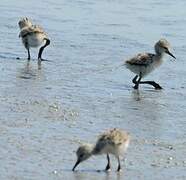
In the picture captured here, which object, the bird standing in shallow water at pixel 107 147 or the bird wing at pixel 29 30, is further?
the bird wing at pixel 29 30

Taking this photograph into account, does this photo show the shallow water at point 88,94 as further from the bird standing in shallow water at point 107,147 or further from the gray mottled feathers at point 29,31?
the gray mottled feathers at point 29,31

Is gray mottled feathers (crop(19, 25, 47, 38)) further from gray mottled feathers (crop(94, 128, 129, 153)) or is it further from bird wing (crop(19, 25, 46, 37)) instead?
gray mottled feathers (crop(94, 128, 129, 153))

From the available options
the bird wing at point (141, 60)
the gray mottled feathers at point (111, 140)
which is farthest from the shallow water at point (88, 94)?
the bird wing at point (141, 60)

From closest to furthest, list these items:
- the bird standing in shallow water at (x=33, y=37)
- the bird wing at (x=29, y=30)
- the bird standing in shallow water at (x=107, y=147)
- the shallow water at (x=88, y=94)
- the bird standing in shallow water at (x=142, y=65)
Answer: the bird standing in shallow water at (x=107, y=147), the shallow water at (x=88, y=94), the bird standing in shallow water at (x=142, y=65), the bird standing in shallow water at (x=33, y=37), the bird wing at (x=29, y=30)

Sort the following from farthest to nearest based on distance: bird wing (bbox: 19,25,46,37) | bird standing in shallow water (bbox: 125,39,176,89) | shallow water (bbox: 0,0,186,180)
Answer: bird wing (bbox: 19,25,46,37)
bird standing in shallow water (bbox: 125,39,176,89)
shallow water (bbox: 0,0,186,180)

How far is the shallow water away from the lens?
1005 cm

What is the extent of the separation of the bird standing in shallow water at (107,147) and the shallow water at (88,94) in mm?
174

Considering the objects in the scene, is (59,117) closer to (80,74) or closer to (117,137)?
(117,137)

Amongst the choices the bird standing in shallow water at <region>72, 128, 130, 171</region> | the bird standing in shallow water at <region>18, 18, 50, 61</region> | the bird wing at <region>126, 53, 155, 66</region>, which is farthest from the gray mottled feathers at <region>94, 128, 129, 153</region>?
the bird standing in shallow water at <region>18, 18, 50, 61</region>

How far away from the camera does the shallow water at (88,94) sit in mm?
10047

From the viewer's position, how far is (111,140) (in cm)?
982

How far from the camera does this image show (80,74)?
53.5ft

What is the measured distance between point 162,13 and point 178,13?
49 cm

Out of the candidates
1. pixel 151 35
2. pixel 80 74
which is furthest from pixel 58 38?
pixel 80 74
